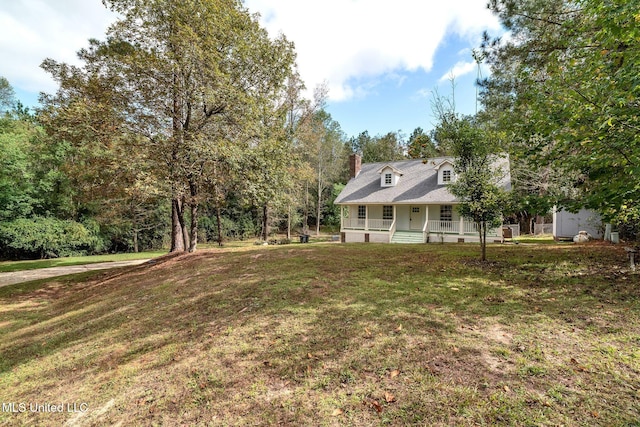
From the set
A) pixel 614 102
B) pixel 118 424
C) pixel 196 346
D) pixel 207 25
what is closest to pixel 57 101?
pixel 207 25

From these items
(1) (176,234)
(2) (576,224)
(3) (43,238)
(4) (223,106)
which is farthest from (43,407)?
(3) (43,238)

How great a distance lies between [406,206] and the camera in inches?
760

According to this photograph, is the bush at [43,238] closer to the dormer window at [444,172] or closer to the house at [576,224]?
the dormer window at [444,172]

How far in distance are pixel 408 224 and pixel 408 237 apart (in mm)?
1877

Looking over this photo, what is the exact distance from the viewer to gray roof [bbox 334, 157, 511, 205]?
1758 centimetres

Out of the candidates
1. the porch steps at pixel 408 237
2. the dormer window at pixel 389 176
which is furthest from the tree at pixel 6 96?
the porch steps at pixel 408 237

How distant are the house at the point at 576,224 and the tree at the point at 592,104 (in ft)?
18.6

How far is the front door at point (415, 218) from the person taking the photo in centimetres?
1881

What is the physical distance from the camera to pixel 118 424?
2.81 metres

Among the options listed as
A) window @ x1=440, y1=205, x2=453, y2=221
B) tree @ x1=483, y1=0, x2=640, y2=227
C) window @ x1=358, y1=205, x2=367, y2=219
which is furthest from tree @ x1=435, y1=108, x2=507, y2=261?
window @ x1=358, y1=205, x2=367, y2=219

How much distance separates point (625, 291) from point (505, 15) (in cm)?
940

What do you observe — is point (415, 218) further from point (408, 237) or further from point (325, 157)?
point (325, 157)

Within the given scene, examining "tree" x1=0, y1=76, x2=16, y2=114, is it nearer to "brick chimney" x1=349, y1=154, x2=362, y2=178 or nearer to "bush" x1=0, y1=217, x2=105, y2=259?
"bush" x1=0, y1=217, x2=105, y2=259

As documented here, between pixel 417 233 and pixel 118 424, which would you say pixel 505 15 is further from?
pixel 118 424
